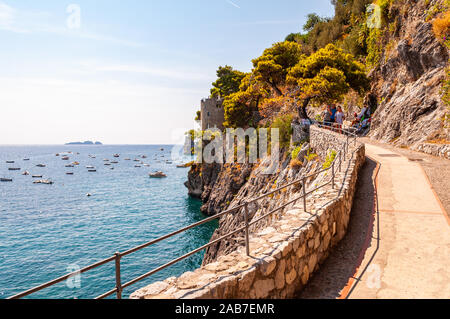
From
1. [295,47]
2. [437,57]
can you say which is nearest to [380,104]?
[437,57]

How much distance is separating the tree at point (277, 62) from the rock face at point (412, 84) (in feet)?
32.8

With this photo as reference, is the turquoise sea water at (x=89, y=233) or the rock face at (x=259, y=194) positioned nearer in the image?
the rock face at (x=259, y=194)

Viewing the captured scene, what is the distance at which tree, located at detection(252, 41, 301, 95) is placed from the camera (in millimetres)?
31062

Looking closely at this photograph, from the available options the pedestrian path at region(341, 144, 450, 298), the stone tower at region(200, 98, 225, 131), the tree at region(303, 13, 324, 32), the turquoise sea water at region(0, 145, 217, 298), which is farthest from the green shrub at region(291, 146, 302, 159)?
the tree at region(303, 13, 324, 32)

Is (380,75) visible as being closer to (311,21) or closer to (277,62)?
(277,62)

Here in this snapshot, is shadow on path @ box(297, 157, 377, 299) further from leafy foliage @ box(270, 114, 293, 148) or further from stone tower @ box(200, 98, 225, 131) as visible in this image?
stone tower @ box(200, 98, 225, 131)

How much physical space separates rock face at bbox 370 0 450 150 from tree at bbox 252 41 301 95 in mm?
9985

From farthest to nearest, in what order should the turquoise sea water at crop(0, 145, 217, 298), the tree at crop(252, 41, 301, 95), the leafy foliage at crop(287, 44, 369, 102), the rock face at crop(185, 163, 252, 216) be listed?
the rock face at crop(185, 163, 252, 216)
the tree at crop(252, 41, 301, 95)
the leafy foliage at crop(287, 44, 369, 102)
the turquoise sea water at crop(0, 145, 217, 298)

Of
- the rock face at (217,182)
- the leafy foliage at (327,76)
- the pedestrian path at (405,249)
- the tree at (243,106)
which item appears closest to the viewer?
the pedestrian path at (405,249)

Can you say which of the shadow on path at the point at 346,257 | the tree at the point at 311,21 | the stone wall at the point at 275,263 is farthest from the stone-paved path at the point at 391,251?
the tree at the point at 311,21

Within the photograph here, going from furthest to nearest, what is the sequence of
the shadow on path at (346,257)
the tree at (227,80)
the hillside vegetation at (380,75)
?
the tree at (227,80), the hillside vegetation at (380,75), the shadow on path at (346,257)

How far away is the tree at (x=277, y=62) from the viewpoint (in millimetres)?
31062

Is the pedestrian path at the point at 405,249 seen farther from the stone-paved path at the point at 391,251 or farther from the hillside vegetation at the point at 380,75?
the hillside vegetation at the point at 380,75

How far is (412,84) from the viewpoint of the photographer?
22.4 m
